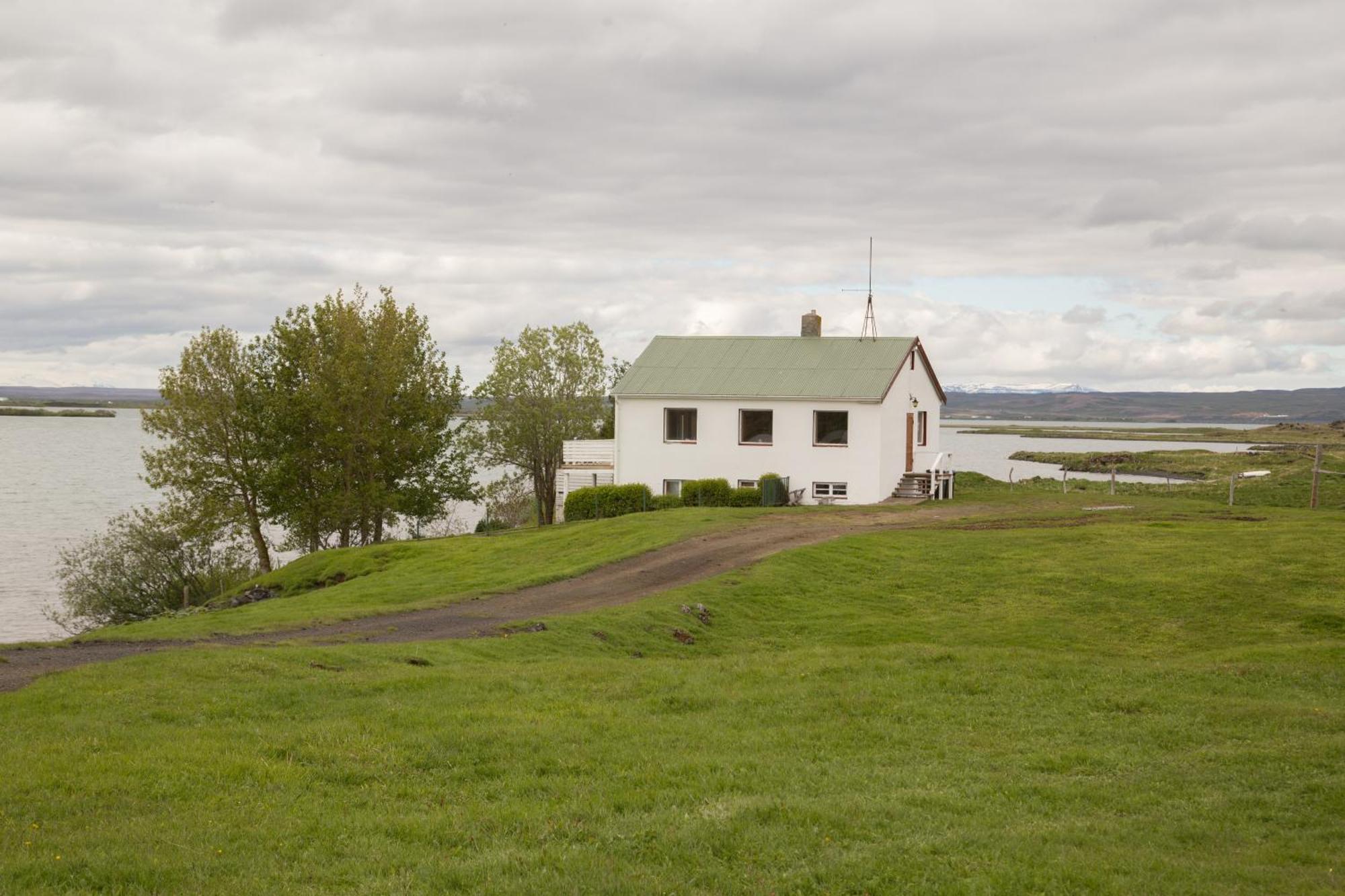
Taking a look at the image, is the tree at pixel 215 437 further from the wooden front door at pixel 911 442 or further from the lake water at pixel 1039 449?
the lake water at pixel 1039 449

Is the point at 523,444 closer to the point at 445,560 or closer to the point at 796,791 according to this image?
the point at 445,560

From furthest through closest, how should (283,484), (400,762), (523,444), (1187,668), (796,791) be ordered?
(523,444) → (283,484) → (1187,668) → (400,762) → (796,791)

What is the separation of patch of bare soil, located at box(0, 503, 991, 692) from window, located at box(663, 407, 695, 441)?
8.67 meters

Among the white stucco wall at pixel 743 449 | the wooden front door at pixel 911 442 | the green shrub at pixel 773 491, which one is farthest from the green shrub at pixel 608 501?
the wooden front door at pixel 911 442

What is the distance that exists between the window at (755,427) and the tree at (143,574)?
70.7ft

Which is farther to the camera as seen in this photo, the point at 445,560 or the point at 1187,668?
the point at 445,560

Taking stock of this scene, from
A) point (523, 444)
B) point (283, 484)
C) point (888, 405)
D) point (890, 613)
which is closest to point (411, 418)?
point (283, 484)

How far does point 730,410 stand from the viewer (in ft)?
145

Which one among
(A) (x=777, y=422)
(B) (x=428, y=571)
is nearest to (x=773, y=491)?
(A) (x=777, y=422)

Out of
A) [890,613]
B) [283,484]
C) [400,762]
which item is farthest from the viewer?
[283,484]

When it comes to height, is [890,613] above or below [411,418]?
below

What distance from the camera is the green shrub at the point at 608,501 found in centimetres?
4256

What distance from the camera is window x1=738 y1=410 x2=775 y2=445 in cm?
4391

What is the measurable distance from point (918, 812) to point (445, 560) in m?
26.2
